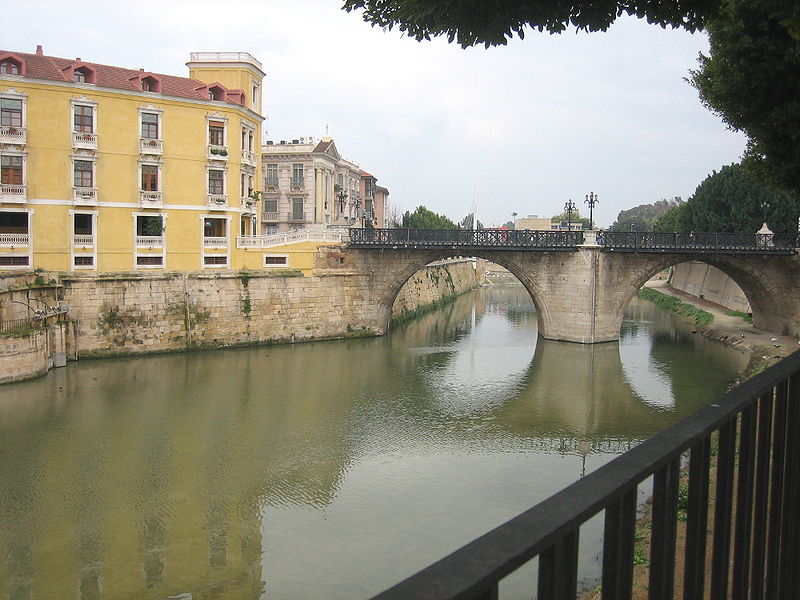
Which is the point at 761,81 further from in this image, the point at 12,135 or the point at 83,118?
the point at 12,135

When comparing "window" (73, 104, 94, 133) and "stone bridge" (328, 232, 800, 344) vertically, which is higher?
"window" (73, 104, 94, 133)

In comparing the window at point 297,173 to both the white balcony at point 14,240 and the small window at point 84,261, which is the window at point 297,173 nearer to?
the small window at point 84,261

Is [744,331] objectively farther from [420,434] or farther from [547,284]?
[420,434]

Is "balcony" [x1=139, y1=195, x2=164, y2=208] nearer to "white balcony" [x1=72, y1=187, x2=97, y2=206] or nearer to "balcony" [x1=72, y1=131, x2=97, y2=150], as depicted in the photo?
"white balcony" [x1=72, y1=187, x2=97, y2=206]

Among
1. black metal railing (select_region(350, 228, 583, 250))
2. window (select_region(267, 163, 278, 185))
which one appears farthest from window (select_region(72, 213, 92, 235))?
window (select_region(267, 163, 278, 185))

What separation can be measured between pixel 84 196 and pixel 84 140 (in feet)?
6.91

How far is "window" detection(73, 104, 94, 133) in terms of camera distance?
2741 centimetres

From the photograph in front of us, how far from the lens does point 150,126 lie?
28969 millimetres

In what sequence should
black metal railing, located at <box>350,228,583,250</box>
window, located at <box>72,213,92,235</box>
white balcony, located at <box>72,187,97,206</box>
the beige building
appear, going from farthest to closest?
the beige building < black metal railing, located at <box>350,228,583,250</box> < window, located at <box>72,213,92,235</box> < white balcony, located at <box>72,187,97,206</box>

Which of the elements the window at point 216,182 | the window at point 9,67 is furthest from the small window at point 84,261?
the window at point 9,67

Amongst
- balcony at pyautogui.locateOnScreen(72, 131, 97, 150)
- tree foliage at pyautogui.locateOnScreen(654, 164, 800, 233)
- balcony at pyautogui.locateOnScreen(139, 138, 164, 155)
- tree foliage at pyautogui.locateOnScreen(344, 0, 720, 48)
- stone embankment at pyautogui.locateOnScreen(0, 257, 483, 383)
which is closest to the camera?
tree foliage at pyautogui.locateOnScreen(344, 0, 720, 48)

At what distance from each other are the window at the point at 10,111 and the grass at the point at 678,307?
32.7m

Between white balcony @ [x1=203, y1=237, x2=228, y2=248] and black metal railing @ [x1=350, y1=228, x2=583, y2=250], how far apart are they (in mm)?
5643

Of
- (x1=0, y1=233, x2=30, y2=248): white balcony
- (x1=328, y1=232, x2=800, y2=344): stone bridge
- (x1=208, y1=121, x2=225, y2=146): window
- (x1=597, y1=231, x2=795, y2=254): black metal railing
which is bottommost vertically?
(x1=328, y1=232, x2=800, y2=344): stone bridge
